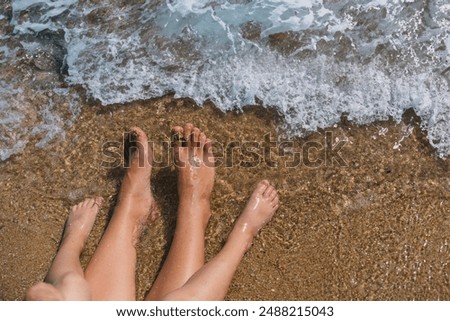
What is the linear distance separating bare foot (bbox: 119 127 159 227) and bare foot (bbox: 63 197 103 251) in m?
0.18

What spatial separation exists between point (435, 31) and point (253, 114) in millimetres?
1300

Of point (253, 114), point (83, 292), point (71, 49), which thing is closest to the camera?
point (83, 292)

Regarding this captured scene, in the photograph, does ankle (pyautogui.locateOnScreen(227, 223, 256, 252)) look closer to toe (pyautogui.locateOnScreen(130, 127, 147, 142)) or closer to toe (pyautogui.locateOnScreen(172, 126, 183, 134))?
toe (pyautogui.locateOnScreen(172, 126, 183, 134))

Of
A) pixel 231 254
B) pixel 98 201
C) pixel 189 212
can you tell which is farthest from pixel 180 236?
pixel 98 201

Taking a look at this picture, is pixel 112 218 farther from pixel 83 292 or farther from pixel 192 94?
pixel 192 94

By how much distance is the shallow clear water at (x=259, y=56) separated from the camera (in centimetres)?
364

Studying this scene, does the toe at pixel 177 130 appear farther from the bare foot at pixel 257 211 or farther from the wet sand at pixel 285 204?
the bare foot at pixel 257 211

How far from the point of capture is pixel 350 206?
135 inches

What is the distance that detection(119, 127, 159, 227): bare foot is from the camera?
135 inches

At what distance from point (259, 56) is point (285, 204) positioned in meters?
0.99

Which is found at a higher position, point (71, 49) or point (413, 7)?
point (71, 49)

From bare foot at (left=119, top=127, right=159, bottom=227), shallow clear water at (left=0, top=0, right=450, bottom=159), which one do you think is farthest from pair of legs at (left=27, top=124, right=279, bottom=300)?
shallow clear water at (left=0, top=0, right=450, bottom=159)

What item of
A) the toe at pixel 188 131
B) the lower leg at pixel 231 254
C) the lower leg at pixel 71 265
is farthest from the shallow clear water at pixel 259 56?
the lower leg at pixel 71 265

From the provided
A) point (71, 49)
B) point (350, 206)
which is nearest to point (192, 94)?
point (71, 49)
